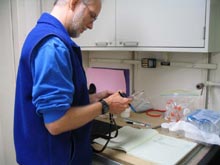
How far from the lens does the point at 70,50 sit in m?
0.82

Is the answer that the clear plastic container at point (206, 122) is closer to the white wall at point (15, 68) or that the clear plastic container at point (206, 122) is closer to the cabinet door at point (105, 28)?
the white wall at point (15, 68)

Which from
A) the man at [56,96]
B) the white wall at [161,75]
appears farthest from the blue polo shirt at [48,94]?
the white wall at [161,75]

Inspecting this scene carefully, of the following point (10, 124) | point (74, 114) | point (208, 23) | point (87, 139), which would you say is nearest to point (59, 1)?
point (74, 114)

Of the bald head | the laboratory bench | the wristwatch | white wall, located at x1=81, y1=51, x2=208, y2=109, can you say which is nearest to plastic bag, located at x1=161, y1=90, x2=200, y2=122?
white wall, located at x1=81, y1=51, x2=208, y2=109

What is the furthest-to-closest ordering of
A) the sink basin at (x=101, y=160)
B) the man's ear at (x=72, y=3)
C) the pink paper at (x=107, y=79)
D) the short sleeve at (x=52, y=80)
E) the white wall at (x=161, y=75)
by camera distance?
1. the pink paper at (x=107, y=79)
2. the white wall at (x=161, y=75)
3. the sink basin at (x=101, y=160)
4. the man's ear at (x=72, y=3)
5. the short sleeve at (x=52, y=80)

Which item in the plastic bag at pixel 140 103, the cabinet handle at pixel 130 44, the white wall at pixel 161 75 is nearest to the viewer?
the cabinet handle at pixel 130 44

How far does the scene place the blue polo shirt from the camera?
0.73 meters

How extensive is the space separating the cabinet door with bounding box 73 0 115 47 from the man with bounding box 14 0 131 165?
1.73 ft

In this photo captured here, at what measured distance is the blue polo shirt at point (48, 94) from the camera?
728 mm

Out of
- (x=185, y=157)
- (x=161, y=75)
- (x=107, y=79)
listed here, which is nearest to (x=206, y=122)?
(x=185, y=157)

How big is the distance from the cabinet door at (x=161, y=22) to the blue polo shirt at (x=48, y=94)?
57cm

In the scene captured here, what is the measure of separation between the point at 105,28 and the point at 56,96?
931 millimetres

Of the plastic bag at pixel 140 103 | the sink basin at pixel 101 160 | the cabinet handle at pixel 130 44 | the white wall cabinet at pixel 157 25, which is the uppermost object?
the white wall cabinet at pixel 157 25

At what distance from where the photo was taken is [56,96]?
0.72 meters
